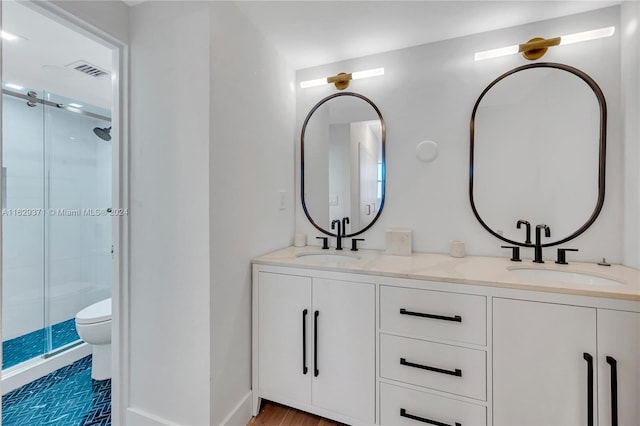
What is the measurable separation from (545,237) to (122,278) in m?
2.39

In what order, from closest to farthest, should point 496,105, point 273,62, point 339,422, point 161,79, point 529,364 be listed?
1. point 529,364
2. point 161,79
3. point 339,422
4. point 496,105
5. point 273,62

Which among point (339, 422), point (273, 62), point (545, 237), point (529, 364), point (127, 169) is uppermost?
point (273, 62)

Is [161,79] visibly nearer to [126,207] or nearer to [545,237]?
[126,207]

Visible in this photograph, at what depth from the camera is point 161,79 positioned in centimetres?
135

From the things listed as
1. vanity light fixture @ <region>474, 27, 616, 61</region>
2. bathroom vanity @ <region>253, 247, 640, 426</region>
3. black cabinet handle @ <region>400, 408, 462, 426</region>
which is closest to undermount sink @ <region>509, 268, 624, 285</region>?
bathroom vanity @ <region>253, 247, 640, 426</region>

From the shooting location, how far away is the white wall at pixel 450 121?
1.45 m

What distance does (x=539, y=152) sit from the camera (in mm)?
1570

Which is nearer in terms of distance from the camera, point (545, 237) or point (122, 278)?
point (122, 278)

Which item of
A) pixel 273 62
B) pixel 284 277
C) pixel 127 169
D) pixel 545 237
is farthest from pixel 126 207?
pixel 545 237

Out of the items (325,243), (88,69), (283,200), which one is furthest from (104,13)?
(325,243)

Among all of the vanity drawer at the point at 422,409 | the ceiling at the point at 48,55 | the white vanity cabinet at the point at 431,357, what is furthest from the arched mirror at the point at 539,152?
the ceiling at the point at 48,55

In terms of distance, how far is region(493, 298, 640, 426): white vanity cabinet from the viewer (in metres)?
0.99

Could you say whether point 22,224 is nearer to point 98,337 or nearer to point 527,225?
point 98,337

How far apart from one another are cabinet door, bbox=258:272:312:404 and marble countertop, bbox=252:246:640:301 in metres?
0.12
